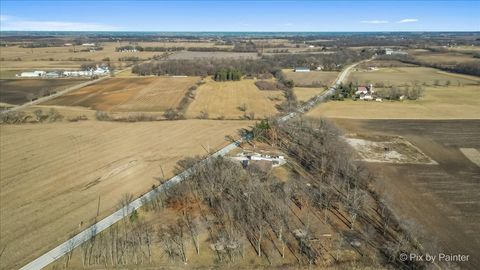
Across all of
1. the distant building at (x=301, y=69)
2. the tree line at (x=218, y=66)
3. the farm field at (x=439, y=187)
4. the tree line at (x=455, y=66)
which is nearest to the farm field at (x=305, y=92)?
the farm field at (x=439, y=187)

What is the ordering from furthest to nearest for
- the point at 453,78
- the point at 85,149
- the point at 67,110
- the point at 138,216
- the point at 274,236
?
the point at 453,78
the point at 67,110
the point at 85,149
the point at 138,216
the point at 274,236

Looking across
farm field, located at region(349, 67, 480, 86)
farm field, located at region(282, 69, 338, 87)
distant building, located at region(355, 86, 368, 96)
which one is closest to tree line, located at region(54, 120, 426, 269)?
distant building, located at region(355, 86, 368, 96)

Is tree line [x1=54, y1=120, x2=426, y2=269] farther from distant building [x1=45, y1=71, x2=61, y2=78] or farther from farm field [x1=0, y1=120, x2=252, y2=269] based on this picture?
distant building [x1=45, y1=71, x2=61, y2=78]

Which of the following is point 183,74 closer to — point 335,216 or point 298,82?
point 298,82

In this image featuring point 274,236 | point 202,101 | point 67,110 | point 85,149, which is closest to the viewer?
point 274,236

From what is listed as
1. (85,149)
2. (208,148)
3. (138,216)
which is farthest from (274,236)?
(85,149)

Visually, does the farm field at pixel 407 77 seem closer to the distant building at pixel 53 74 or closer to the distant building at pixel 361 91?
the distant building at pixel 361 91
